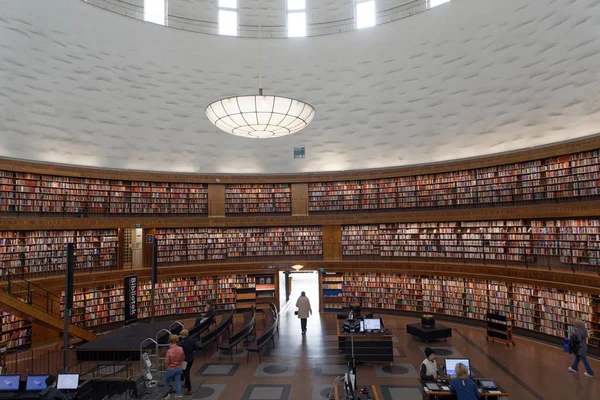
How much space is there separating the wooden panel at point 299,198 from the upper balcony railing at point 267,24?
6.00m

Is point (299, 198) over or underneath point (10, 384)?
over

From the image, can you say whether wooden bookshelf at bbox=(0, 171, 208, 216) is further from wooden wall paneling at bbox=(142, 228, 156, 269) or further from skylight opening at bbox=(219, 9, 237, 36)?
→ skylight opening at bbox=(219, 9, 237, 36)

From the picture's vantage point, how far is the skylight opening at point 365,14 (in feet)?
48.0

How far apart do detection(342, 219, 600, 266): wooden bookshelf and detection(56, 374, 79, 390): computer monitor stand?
36.1 feet

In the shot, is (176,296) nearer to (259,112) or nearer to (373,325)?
(373,325)

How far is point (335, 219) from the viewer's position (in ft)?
52.8

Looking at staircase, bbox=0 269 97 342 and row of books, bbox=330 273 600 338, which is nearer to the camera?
staircase, bbox=0 269 97 342

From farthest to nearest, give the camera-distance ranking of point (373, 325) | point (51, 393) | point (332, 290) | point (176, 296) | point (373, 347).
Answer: point (332, 290)
point (176, 296)
point (373, 325)
point (373, 347)
point (51, 393)

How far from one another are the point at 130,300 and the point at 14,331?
10.1ft

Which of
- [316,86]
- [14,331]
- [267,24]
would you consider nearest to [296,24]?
[267,24]

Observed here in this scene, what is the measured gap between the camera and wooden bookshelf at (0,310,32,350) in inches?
423

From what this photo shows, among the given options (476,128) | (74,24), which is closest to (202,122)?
(74,24)

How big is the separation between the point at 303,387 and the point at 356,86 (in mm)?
11237

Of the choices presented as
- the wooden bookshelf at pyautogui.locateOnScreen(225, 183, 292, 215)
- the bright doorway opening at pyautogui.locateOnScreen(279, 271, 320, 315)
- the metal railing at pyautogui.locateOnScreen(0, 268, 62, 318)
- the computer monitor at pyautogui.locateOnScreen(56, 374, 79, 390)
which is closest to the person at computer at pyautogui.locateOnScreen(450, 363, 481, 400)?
the computer monitor at pyautogui.locateOnScreen(56, 374, 79, 390)
